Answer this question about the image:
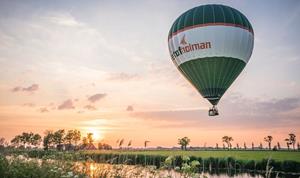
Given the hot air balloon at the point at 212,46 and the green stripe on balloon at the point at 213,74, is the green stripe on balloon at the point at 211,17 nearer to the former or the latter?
the hot air balloon at the point at 212,46

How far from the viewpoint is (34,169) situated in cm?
829

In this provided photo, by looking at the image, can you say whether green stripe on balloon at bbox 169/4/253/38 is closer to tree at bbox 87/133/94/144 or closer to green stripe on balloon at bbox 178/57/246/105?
green stripe on balloon at bbox 178/57/246/105

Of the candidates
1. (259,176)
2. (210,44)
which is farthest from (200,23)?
(259,176)

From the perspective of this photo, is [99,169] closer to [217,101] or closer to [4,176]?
[4,176]

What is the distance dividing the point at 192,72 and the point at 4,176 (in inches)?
1138

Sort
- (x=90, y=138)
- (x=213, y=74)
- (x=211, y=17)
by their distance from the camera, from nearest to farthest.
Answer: (x=90, y=138)
(x=211, y=17)
(x=213, y=74)

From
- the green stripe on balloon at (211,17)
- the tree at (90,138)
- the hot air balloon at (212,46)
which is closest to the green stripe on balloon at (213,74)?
the hot air balloon at (212,46)

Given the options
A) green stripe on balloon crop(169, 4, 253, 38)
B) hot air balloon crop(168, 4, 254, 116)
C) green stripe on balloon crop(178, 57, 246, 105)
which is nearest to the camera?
hot air balloon crop(168, 4, 254, 116)

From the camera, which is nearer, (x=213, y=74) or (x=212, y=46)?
(x=212, y=46)

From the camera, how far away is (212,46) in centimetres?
3438

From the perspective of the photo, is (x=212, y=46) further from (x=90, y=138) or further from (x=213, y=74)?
(x=90, y=138)

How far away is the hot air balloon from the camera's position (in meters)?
34.1

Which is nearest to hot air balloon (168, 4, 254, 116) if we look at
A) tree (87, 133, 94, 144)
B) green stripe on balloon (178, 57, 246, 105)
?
green stripe on balloon (178, 57, 246, 105)

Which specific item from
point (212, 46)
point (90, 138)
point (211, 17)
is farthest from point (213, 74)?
point (90, 138)
